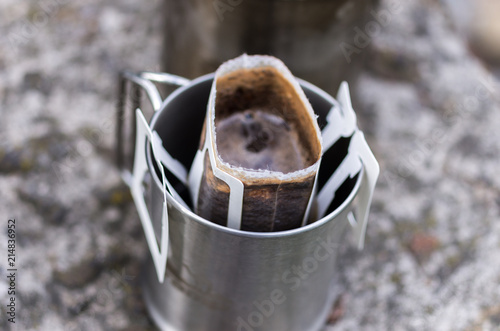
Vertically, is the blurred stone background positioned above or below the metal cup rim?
below

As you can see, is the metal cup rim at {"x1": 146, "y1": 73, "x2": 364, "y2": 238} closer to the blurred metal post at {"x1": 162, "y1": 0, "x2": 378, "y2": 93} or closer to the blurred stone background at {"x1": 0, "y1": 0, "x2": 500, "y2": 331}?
the blurred metal post at {"x1": 162, "y1": 0, "x2": 378, "y2": 93}

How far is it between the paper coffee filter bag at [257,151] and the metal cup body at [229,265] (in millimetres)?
30

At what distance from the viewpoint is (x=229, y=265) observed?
46 cm

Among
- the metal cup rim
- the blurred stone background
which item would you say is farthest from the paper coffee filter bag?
the blurred stone background

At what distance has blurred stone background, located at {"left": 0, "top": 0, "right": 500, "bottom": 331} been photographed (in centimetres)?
61

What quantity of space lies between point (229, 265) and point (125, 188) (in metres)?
0.27

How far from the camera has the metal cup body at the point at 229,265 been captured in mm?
437

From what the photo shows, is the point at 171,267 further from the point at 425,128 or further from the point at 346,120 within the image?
the point at 425,128

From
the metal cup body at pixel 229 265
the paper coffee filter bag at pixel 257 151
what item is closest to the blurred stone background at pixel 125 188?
the metal cup body at pixel 229 265

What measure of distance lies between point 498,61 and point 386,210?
1.00 metres

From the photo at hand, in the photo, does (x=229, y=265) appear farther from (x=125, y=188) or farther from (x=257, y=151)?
(x=125, y=188)

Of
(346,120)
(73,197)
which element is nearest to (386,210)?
(346,120)

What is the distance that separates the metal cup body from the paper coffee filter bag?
0.10 ft

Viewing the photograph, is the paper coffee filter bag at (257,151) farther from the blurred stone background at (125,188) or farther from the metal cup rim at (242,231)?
the blurred stone background at (125,188)
